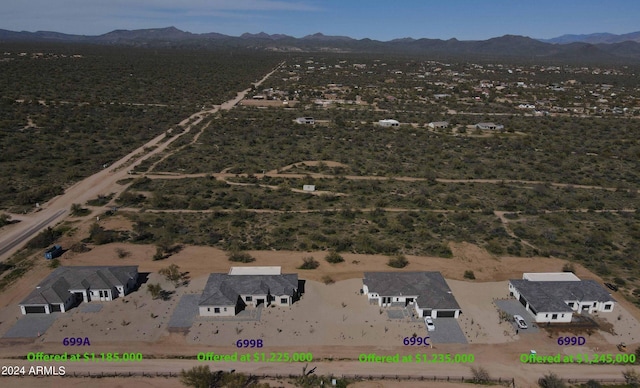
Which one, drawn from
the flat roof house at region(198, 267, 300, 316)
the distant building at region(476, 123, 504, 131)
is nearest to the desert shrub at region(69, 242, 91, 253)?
the flat roof house at region(198, 267, 300, 316)

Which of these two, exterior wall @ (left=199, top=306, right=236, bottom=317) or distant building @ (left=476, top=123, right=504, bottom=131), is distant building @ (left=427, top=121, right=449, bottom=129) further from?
exterior wall @ (left=199, top=306, right=236, bottom=317)

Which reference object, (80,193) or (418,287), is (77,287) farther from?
(418,287)

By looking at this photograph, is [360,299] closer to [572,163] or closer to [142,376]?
[142,376]

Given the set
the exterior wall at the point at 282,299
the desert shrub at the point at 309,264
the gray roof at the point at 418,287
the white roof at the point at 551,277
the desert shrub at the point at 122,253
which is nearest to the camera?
the gray roof at the point at 418,287

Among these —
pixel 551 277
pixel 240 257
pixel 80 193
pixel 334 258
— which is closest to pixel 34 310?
pixel 240 257

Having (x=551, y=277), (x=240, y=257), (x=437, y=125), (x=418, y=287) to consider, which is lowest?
(x=240, y=257)

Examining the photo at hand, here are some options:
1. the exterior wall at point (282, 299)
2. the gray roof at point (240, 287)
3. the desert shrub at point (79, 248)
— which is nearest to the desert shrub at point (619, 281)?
the gray roof at point (240, 287)

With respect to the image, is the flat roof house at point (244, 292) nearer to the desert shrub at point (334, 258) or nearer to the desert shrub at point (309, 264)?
the desert shrub at point (309, 264)
